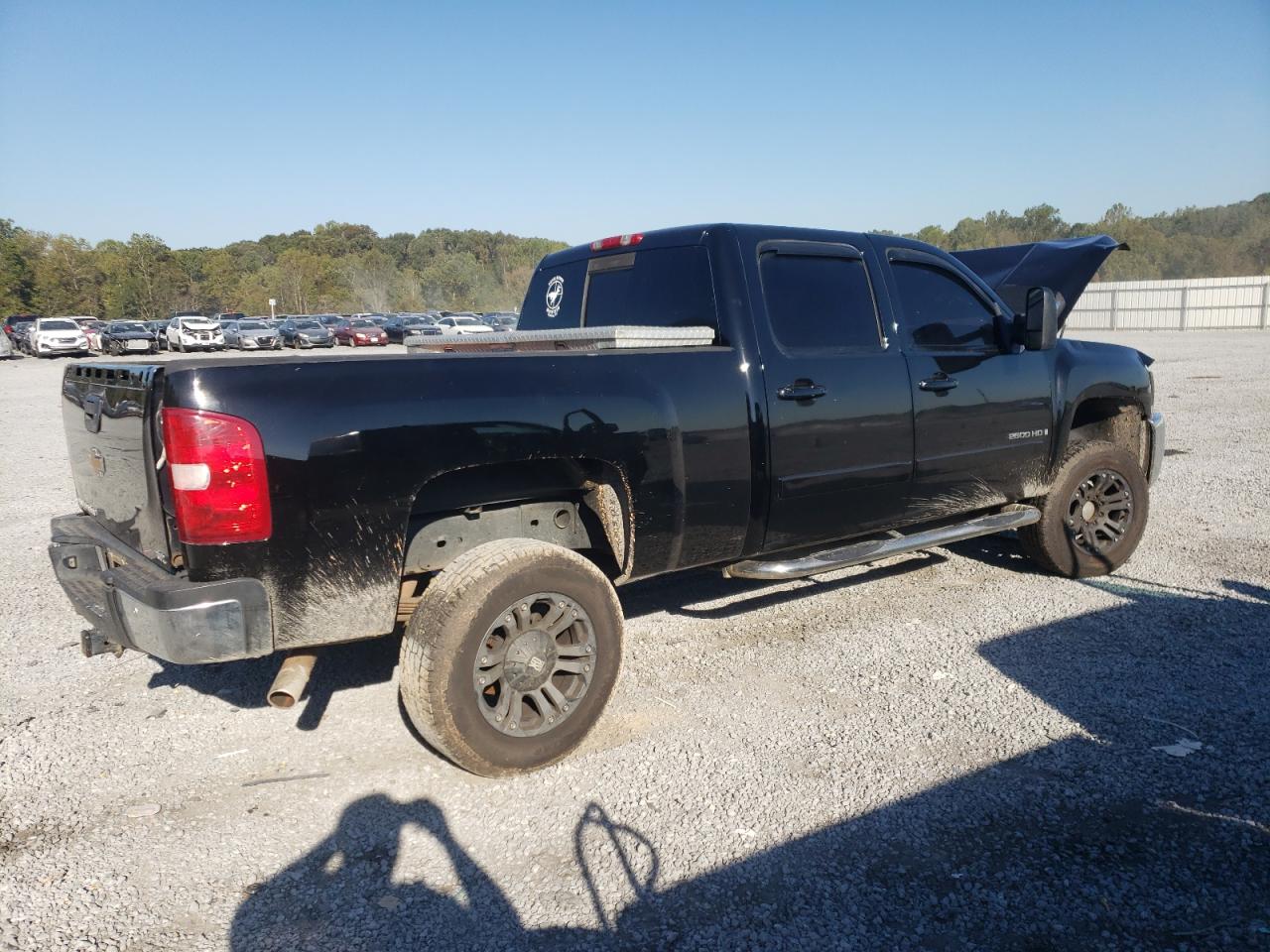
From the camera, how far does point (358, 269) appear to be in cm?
8288

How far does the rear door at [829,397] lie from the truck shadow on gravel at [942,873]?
1175 mm

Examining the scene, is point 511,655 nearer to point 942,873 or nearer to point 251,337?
point 942,873

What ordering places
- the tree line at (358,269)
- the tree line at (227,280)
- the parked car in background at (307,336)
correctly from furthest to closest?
the tree line at (227,280), the tree line at (358,269), the parked car in background at (307,336)

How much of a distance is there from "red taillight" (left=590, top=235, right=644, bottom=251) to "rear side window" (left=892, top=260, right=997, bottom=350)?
4.53ft

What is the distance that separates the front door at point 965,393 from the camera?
4613 millimetres

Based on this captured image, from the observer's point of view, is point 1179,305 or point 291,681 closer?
point 291,681

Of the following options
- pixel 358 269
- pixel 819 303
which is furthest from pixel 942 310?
pixel 358 269

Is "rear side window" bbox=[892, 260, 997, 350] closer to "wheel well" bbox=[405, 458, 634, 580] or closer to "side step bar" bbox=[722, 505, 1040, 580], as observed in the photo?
"side step bar" bbox=[722, 505, 1040, 580]

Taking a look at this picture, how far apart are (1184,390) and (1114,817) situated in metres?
14.7

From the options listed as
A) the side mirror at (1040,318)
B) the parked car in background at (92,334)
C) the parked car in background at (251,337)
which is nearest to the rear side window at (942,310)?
the side mirror at (1040,318)

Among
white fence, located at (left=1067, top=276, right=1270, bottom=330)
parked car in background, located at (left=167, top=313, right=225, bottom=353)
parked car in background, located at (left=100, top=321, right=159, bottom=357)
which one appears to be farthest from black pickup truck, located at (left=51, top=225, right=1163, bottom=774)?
parked car in background, located at (left=167, top=313, right=225, bottom=353)

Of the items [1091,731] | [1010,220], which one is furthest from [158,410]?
[1010,220]

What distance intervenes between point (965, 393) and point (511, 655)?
2.85m

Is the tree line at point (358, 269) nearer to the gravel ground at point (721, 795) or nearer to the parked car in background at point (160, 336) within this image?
the parked car in background at point (160, 336)
